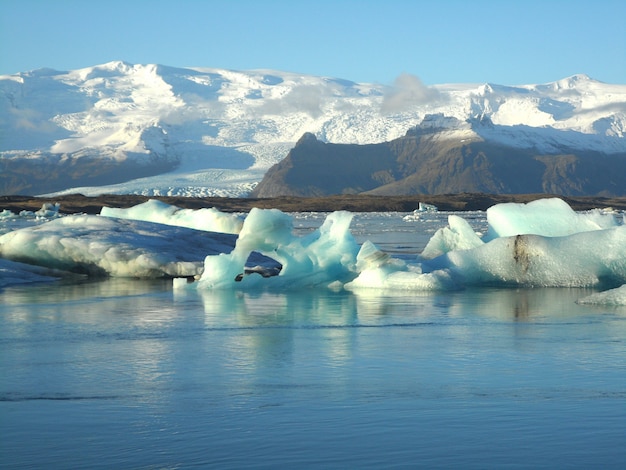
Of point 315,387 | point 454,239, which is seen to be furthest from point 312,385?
point 454,239

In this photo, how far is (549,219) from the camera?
1463 centimetres

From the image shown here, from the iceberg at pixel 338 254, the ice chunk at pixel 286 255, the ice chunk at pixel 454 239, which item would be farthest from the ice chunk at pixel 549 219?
the ice chunk at pixel 286 255

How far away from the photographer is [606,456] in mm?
4898

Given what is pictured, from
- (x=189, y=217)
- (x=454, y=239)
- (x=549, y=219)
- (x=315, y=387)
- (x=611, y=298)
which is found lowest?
(x=315, y=387)

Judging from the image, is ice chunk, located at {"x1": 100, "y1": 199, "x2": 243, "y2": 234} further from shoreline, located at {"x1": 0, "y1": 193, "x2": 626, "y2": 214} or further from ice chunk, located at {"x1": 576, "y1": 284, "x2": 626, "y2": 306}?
shoreline, located at {"x1": 0, "y1": 193, "x2": 626, "y2": 214}

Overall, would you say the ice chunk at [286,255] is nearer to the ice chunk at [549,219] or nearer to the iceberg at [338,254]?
the iceberg at [338,254]

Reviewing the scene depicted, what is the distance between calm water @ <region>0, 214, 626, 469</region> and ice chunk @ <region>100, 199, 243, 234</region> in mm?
9513

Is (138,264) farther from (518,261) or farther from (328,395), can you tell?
(328,395)

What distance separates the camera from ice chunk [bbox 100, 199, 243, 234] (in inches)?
808

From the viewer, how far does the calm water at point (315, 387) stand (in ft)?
16.5

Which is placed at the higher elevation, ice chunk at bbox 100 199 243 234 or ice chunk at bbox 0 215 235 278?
ice chunk at bbox 100 199 243 234

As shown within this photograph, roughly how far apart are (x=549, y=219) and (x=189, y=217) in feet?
28.8

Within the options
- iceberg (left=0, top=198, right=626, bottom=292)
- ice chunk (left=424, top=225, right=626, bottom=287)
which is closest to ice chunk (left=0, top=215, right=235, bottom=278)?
iceberg (left=0, top=198, right=626, bottom=292)

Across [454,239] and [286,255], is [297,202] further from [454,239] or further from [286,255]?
[286,255]
